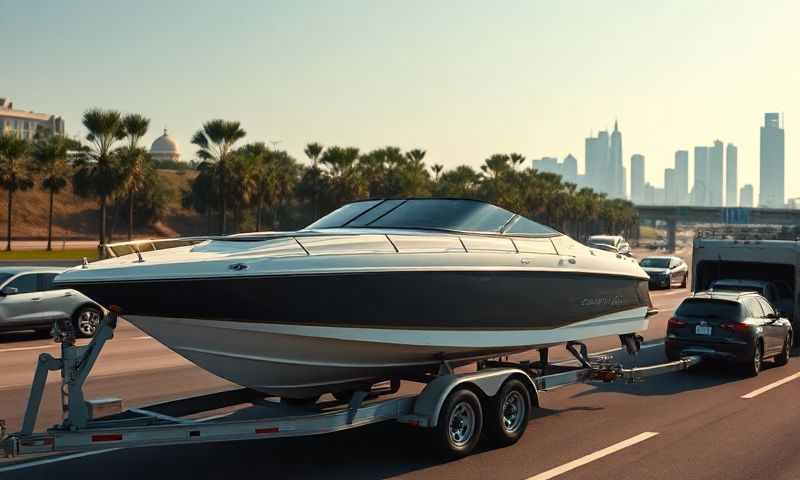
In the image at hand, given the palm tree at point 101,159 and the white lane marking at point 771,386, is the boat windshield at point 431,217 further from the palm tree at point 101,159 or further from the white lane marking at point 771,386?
the palm tree at point 101,159

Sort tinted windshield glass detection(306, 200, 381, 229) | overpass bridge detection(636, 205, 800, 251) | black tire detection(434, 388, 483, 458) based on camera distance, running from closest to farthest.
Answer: black tire detection(434, 388, 483, 458) → tinted windshield glass detection(306, 200, 381, 229) → overpass bridge detection(636, 205, 800, 251)

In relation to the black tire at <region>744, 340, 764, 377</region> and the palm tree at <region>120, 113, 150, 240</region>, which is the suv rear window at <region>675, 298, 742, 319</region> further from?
the palm tree at <region>120, 113, 150, 240</region>

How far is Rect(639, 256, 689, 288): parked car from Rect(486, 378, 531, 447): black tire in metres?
26.5

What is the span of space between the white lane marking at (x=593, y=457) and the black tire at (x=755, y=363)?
4.83m

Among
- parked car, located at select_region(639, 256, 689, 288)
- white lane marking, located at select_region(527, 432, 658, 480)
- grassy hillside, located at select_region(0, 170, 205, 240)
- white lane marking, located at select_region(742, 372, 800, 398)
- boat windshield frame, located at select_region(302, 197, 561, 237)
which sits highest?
grassy hillside, located at select_region(0, 170, 205, 240)

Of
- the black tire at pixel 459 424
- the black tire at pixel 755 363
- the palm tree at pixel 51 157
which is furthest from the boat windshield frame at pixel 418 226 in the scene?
the palm tree at pixel 51 157

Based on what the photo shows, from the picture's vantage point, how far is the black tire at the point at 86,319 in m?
17.5

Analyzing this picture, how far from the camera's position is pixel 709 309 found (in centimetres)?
1382

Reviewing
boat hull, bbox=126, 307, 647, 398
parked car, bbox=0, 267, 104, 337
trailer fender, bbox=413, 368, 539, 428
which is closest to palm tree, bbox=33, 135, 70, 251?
parked car, bbox=0, 267, 104, 337

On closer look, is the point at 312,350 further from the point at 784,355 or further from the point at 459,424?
the point at 784,355

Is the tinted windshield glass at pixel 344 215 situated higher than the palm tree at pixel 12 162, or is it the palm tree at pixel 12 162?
the palm tree at pixel 12 162

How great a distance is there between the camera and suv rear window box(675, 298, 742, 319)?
13565 millimetres

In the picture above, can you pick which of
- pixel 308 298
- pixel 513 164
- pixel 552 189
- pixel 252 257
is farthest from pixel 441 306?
pixel 552 189

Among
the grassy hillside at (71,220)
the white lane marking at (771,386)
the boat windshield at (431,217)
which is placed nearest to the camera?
the boat windshield at (431,217)
